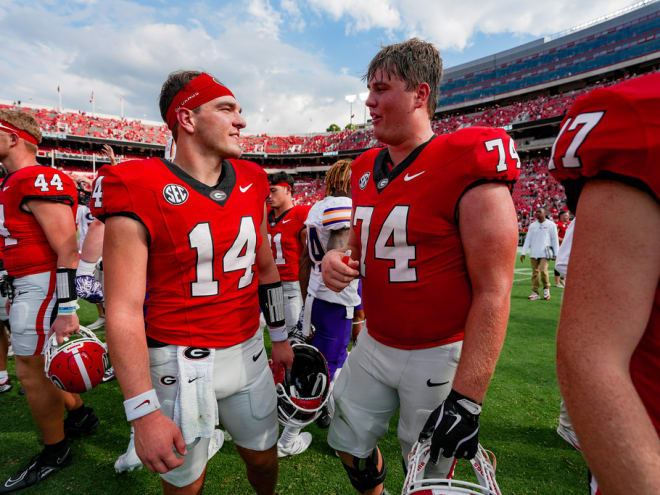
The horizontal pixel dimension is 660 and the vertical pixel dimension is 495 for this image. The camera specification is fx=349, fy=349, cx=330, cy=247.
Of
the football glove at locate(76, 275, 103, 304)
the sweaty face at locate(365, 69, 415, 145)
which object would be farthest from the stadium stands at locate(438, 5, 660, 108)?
the football glove at locate(76, 275, 103, 304)

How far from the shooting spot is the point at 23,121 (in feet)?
8.89

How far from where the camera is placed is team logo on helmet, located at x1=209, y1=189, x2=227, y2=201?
1676 millimetres

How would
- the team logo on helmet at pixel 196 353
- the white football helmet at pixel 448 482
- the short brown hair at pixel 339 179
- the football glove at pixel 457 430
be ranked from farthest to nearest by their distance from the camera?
the short brown hair at pixel 339 179 → the team logo on helmet at pixel 196 353 → the football glove at pixel 457 430 → the white football helmet at pixel 448 482

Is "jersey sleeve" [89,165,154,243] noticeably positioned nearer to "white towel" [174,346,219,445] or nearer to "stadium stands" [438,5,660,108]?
"white towel" [174,346,219,445]

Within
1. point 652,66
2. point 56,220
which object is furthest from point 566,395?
point 652,66

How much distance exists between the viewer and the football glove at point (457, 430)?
122 cm

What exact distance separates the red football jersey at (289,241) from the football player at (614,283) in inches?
148

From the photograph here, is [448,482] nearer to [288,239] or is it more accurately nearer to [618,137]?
[618,137]

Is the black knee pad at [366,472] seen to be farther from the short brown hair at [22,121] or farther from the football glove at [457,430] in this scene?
the short brown hair at [22,121]

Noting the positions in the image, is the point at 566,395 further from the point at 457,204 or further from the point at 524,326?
the point at 524,326

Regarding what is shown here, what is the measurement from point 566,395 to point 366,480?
167cm

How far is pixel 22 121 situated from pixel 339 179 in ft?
8.41

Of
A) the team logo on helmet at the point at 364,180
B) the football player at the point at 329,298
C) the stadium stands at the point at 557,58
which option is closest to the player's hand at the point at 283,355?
the football player at the point at 329,298

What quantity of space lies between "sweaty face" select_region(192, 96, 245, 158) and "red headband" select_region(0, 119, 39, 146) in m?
1.93
